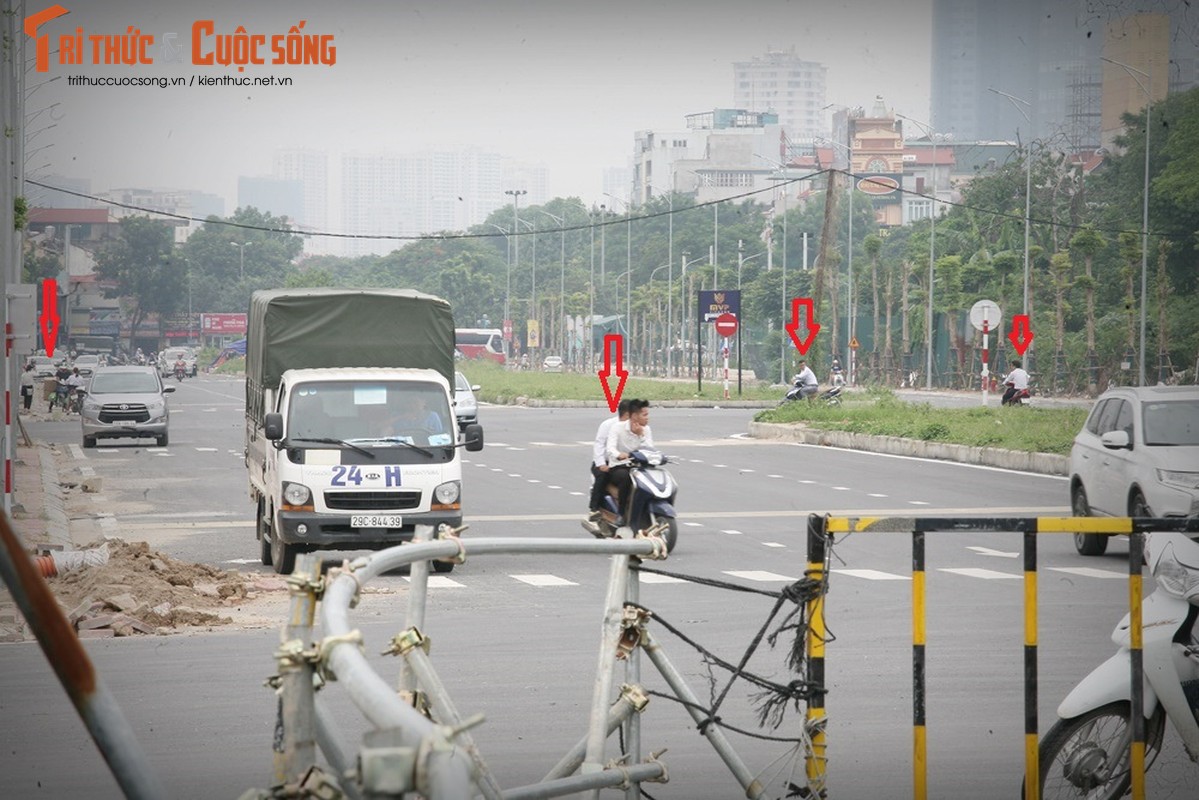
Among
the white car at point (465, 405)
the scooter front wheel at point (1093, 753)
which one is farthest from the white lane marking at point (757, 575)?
the white car at point (465, 405)

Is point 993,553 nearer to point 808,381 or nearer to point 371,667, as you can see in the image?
point 371,667

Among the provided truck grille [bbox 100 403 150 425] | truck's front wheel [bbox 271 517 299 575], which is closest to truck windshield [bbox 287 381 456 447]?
truck's front wheel [bbox 271 517 299 575]

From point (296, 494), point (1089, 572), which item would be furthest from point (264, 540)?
point (1089, 572)

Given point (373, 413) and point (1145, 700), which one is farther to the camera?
point (373, 413)

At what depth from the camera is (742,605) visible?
13.2 m

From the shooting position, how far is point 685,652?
35.1 feet

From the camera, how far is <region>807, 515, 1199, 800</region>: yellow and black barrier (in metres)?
5.43

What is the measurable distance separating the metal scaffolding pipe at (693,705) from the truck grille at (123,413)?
107 feet

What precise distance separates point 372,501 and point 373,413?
3.41 feet

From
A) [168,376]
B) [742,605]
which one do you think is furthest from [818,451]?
[168,376]

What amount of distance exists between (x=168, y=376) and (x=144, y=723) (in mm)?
106215

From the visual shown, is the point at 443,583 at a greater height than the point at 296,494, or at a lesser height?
lesser

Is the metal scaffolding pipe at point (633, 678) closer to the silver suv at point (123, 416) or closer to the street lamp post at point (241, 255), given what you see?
the silver suv at point (123, 416)

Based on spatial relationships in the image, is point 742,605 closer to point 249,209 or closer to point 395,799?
point 395,799
